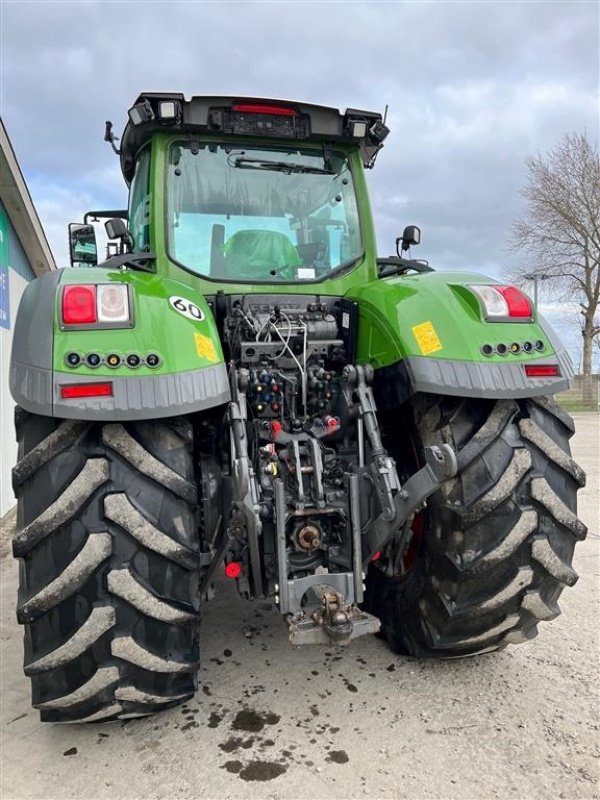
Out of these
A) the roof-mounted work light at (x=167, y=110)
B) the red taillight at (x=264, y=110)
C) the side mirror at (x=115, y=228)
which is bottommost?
the side mirror at (x=115, y=228)

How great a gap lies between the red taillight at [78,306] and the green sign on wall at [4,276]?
494 centimetres

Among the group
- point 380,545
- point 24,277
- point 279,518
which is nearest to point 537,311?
point 380,545

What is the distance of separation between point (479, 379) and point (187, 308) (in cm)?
116

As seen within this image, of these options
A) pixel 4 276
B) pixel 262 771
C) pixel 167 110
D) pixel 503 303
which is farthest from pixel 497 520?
pixel 4 276

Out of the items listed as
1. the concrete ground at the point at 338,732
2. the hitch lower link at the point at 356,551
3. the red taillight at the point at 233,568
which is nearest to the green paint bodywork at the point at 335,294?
the hitch lower link at the point at 356,551

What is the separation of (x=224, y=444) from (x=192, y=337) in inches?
24.5

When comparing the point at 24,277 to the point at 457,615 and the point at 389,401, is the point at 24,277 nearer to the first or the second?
the point at 389,401

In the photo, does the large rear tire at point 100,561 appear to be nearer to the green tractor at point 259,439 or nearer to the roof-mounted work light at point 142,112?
the green tractor at point 259,439

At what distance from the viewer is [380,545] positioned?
7.87 feet

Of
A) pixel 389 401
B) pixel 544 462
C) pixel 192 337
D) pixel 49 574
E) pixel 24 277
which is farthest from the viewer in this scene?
pixel 24 277

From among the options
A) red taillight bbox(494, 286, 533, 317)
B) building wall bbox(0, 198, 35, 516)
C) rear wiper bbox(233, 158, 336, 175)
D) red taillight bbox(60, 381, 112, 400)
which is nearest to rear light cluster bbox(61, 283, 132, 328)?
red taillight bbox(60, 381, 112, 400)

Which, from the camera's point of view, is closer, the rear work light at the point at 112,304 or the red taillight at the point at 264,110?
the rear work light at the point at 112,304

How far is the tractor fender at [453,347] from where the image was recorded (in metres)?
2.37

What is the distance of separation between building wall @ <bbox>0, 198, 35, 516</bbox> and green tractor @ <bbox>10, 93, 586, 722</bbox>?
4.23m
